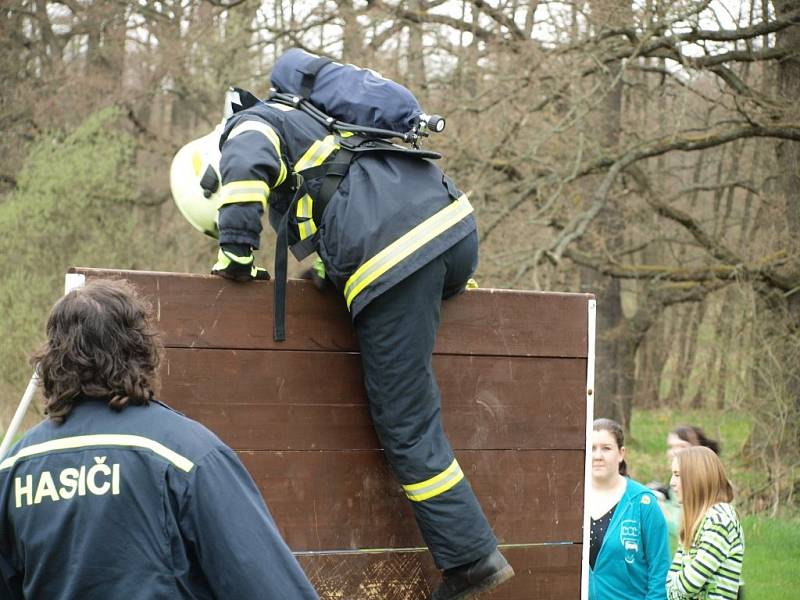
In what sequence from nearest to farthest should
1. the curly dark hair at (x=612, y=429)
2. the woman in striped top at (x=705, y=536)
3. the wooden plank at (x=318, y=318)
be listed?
the wooden plank at (x=318, y=318) < the woman in striped top at (x=705, y=536) < the curly dark hair at (x=612, y=429)

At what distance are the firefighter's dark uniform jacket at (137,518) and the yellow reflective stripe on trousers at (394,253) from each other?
4.10ft

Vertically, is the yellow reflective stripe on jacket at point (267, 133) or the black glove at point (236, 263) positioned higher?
the yellow reflective stripe on jacket at point (267, 133)

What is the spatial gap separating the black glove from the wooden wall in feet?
0.12

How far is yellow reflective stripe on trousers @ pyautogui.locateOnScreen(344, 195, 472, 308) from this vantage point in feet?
11.0

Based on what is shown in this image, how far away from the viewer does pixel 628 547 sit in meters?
4.46

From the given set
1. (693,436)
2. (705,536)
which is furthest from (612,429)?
(705,536)

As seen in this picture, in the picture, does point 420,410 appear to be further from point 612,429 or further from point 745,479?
point 745,479

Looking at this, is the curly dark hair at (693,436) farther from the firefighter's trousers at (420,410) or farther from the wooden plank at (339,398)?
the firefighter's trousers at (420,410)

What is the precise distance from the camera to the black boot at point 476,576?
3.53 meters

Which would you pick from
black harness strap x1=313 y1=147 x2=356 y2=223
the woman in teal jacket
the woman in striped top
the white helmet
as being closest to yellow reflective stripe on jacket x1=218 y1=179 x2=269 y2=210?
black harness strap x1=313 y1=147 x2=356 y2=223

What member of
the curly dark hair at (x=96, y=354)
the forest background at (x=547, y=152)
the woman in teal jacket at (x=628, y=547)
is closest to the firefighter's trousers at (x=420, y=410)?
the woman in teal jacket at (x=628, y=547)

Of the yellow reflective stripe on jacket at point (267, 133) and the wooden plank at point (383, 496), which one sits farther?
the wooden plank at point (383, 496)

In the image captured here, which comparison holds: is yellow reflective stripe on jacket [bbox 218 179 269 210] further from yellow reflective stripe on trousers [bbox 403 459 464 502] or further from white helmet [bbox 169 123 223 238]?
A: yellow reflective stripe on trousers [bbox 403 459 464 502]

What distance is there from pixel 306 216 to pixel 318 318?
12.8 inches
